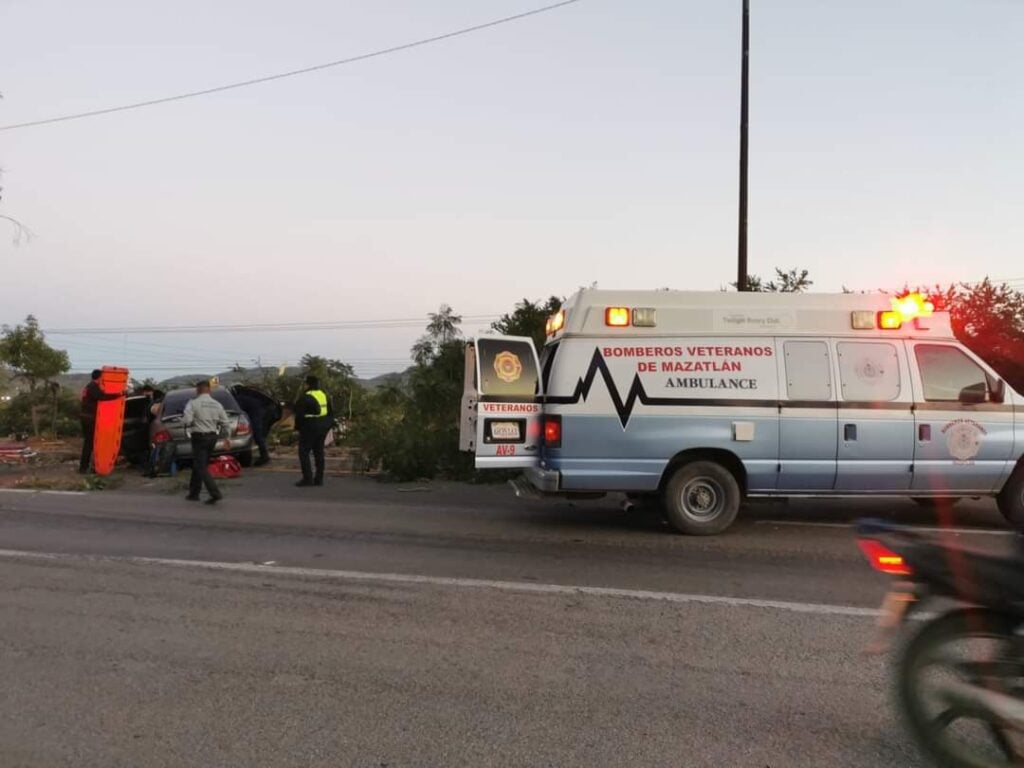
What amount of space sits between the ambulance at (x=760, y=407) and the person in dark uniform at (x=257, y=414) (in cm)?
803

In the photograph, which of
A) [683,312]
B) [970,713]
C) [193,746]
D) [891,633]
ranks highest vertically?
[683,312]

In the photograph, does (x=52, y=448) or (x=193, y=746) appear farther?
(x=52, y=448)

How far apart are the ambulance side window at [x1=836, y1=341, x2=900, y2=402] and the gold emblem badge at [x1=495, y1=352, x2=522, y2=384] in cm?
334

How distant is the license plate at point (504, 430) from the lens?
810 centimetres

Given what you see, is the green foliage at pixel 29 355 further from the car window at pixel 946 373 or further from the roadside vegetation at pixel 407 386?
the car window at pixel 946 373

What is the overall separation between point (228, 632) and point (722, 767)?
3.27m

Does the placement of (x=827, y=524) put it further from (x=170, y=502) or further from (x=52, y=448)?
(x=52, y=448)

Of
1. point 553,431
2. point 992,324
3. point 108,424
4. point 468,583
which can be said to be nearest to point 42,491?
point 108,424

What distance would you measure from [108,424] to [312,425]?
429 cm

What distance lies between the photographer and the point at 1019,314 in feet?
44.8

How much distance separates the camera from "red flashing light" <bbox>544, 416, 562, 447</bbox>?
26.1ft

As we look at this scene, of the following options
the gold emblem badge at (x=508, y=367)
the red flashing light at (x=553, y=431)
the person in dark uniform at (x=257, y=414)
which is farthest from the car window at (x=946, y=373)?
the person in dark uniform at (x=257, y=414)

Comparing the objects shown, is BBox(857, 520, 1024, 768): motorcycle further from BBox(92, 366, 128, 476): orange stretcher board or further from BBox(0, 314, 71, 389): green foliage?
BBox(0, 314, 71, 389): green foliage

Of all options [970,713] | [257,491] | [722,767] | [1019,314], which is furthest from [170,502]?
[1019,314]
